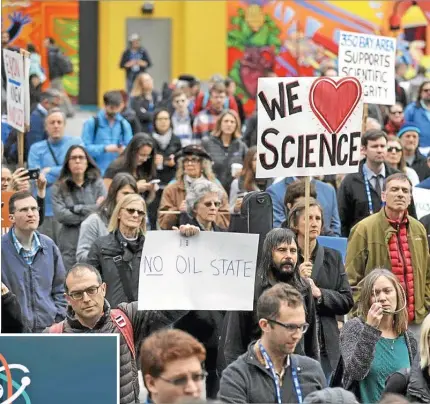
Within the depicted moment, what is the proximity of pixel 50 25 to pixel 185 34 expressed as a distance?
115 inches

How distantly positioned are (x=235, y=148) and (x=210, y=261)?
706 centimetres

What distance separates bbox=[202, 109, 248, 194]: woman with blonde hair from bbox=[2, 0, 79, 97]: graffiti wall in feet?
44.2

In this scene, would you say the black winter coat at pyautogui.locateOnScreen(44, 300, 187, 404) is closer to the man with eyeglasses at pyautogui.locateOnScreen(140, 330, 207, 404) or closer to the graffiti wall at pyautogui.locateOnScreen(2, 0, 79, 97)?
the man with eyeglasses at pyautogui.locateOnScreen(140, 330, 207, 404)

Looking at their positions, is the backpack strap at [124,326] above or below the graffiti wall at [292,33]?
below

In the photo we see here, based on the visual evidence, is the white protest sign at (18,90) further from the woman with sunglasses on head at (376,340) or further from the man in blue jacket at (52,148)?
the woman with sunglasses on head at (376,340)

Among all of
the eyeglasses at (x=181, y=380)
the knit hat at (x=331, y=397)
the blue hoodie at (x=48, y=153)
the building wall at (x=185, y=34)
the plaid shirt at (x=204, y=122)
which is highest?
the building wall at (x=185, y=34)

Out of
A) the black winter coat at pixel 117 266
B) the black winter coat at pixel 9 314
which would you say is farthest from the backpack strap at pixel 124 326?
the black winter coat at pixel 117 266

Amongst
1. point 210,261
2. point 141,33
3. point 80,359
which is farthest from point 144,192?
point 141,33

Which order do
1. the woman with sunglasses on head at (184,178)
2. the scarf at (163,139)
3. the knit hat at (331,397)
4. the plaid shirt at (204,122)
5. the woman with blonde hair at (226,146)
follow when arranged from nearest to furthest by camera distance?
1. the knit hat at (331,397)
2. the woman with sunglasses on head at (184,178)
3. the woman with blonde hair at (226,146)
4. the scarf at (163,139)
5. the plaid shirt at (204,122)

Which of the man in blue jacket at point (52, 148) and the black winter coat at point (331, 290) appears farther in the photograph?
the man in blue jacket at point (52, 148)

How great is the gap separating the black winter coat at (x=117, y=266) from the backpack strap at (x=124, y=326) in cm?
192

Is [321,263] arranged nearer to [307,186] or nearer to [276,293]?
[307,186]

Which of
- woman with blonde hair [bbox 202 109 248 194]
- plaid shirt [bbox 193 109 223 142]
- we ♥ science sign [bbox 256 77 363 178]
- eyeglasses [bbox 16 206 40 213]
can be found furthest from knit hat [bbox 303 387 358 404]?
plaid shirt [bbox 193 109 223 142]

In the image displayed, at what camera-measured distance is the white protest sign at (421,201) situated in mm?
13422
